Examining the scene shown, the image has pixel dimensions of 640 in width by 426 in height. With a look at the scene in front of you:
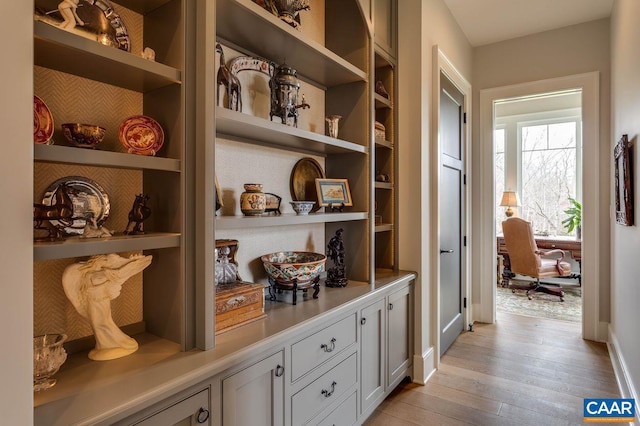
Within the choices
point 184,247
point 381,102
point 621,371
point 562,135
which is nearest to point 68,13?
point 184,247

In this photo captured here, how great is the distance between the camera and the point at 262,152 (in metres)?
2.02

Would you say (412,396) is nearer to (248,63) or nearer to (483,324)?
(483,324)

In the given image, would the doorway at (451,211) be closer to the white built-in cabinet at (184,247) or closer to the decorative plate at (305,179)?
the decorative plate at (305,179)

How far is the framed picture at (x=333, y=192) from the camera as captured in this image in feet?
7.17

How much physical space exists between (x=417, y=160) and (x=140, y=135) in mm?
1951

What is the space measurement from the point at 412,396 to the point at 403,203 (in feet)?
4.43

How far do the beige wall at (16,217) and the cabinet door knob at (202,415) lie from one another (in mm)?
477

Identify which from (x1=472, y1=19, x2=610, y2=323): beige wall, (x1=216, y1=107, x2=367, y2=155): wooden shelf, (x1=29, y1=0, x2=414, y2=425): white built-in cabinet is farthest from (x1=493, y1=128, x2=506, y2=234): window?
(x1=29, y1=0, x2=414, y2=425): white built-in cabinet

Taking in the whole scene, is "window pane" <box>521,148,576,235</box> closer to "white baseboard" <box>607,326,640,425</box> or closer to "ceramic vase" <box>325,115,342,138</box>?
"white baseboard" <box>607,326,640,425</box>

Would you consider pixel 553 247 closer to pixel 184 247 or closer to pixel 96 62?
pixel 184 247

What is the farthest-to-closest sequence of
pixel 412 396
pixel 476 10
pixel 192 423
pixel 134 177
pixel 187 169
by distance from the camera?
pixel 476 10 → pixel 412 396 → pixel 134 177 → pixel 187 169 → pixel 192 423

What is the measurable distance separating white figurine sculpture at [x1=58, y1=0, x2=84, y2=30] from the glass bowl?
917 millimetres

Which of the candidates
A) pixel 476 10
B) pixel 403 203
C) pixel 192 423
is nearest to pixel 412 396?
pixel 403 203

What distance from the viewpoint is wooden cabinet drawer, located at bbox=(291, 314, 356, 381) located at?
156 cm
